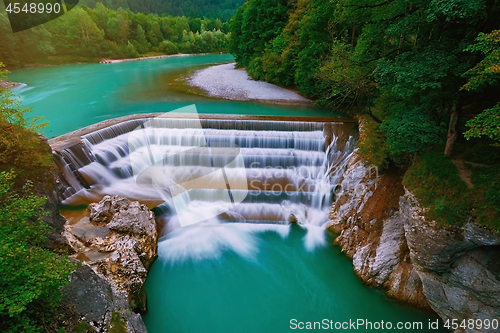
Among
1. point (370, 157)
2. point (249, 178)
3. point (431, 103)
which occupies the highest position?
point (431, 103)

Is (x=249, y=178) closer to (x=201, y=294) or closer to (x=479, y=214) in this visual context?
(x=201, y=294)

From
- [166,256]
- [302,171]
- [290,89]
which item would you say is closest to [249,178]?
[302,171]

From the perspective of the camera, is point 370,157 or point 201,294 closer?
point 201,294

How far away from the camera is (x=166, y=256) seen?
976cm

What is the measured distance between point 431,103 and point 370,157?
3.44m

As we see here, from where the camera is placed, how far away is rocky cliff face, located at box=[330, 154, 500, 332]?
578 cm

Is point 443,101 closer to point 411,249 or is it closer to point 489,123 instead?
point 489,123

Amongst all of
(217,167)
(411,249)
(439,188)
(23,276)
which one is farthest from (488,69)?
(217,167)

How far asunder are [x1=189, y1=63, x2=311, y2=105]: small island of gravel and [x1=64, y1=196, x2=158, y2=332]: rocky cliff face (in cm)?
1560

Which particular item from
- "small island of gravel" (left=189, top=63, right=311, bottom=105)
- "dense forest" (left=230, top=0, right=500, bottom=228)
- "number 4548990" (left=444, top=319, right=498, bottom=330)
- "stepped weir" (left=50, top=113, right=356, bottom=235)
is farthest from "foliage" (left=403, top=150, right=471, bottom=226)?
"small island of gravel" (left=189, top=63, right=311, bottom=105)

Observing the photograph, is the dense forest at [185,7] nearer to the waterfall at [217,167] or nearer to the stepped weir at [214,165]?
the stepped weir at [214,165]

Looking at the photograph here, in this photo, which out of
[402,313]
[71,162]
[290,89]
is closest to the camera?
[402,313]

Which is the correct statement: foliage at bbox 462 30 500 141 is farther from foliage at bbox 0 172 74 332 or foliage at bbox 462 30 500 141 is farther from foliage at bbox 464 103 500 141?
foliage at bbox 0 172 74 332

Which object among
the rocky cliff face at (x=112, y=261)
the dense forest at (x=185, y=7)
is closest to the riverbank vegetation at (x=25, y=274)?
the rocky cliff face at (x=112, y=261)
